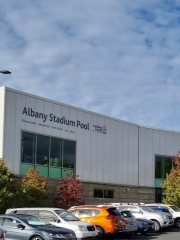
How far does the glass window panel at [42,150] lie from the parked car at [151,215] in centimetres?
604

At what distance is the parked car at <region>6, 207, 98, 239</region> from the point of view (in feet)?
62.4

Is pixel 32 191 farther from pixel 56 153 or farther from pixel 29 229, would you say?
pixel 29 229

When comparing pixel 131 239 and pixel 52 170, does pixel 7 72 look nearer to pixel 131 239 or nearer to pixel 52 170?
pixel 131 239

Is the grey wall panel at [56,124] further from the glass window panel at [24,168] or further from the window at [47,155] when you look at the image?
the glass window panel at [24,168]

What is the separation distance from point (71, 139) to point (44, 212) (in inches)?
531

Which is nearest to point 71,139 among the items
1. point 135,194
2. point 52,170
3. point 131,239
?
point 52,170

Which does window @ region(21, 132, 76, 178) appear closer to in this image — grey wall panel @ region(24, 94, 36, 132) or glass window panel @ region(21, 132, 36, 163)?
glass window panel @ region(21, 132, 36, 163)

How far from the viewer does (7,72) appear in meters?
20.9

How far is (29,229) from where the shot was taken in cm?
1720

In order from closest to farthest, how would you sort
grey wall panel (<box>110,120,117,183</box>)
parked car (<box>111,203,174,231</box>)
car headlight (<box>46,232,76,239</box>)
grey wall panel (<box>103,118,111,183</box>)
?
car headlight (<box>46,232,76,239</box>)
parked car (<box>111,203,174,231</box>)
grey wall panel (<box>103,118,111,183</box>)
grey wall panel (<box>110,120,117,183</box>)

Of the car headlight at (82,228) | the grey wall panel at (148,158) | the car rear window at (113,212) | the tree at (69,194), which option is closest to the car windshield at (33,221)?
the car headlight at (82,228)

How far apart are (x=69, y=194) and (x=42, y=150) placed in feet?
11.8

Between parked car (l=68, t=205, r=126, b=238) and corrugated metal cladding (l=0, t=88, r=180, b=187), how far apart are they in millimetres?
8055

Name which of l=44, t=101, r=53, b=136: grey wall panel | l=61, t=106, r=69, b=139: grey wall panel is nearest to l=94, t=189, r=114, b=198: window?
l=61, t=106, r=69, b=139: grey wall panel
